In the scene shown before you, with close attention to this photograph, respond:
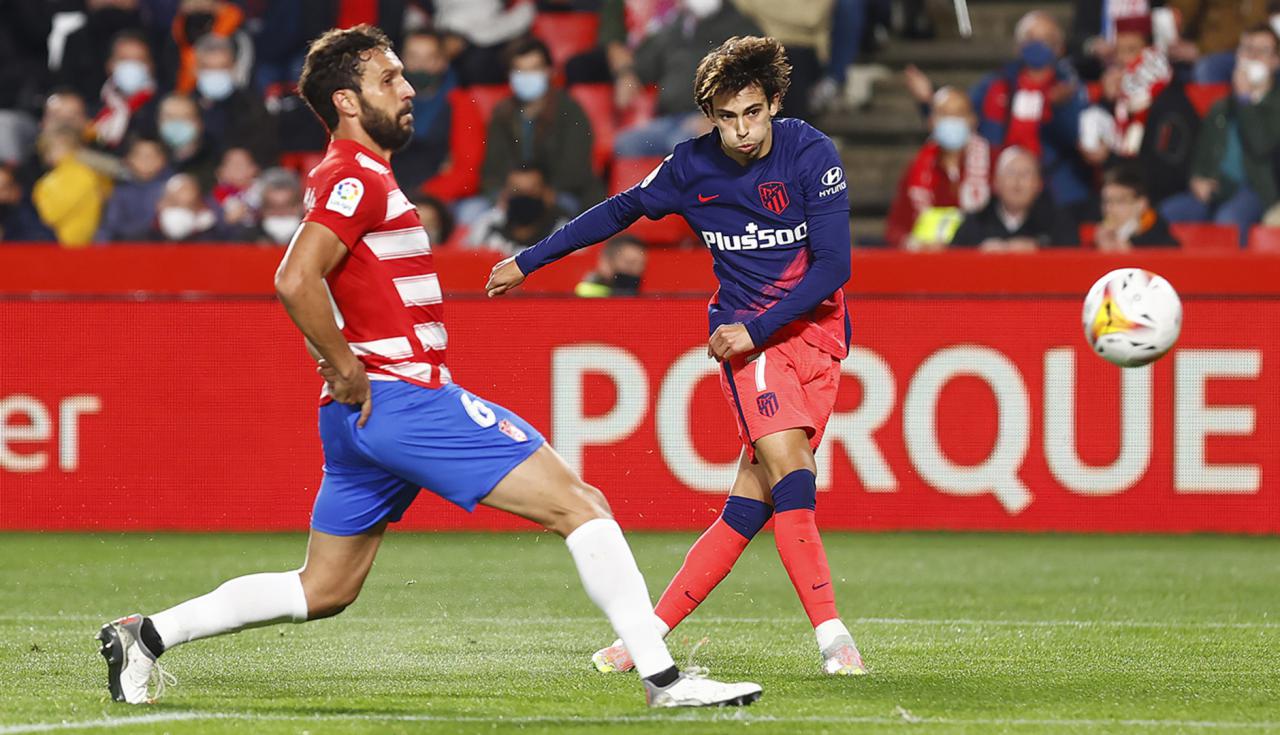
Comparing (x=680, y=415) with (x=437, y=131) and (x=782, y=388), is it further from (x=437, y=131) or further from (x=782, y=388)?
(x=782, y=388)

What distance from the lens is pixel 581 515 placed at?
586cm

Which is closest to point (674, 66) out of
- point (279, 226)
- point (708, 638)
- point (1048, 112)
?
point (1048, 112)

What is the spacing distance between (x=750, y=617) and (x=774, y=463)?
202cm

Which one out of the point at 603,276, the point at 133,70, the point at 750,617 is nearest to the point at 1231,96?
the point at 603,276

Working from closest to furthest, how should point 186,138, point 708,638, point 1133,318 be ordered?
point 1133,318 < point 708,638 < point 186,138

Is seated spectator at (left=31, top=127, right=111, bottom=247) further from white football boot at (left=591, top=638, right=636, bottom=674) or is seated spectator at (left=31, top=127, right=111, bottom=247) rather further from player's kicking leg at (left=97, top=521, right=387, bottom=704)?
player's kicking leg at (left=97, top=521, right=387, bottom=704)

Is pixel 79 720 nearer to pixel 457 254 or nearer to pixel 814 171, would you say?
pixel 814 171

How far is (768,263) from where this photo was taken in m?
7.13

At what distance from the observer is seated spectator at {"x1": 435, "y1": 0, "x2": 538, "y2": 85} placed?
16047 mm

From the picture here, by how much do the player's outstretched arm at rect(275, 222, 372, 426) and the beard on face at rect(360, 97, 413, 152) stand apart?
38cm

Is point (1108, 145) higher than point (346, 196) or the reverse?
the reverse

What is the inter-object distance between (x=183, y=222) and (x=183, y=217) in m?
0.04

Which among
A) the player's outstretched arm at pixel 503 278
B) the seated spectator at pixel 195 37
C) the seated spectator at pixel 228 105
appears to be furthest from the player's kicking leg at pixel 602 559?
the seated spectator at pixel 195 37

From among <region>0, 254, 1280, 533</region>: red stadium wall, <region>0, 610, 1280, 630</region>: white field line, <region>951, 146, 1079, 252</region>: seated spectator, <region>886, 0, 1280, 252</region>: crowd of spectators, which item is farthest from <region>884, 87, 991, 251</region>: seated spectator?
<region>0, 610, 1280, 630</region>: white field line
